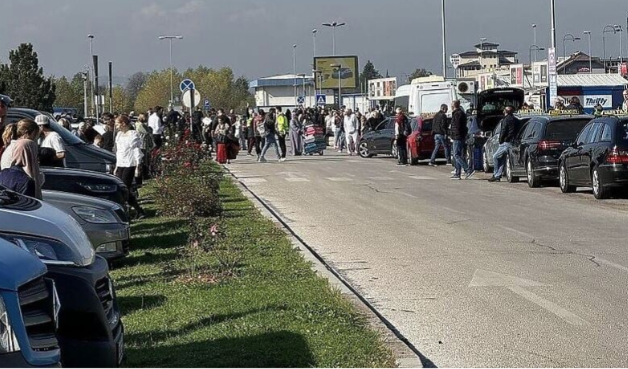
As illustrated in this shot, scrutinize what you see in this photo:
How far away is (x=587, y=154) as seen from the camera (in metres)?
22.5

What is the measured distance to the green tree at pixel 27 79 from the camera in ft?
234

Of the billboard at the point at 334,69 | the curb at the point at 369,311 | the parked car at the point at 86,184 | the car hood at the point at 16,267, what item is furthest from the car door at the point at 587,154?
the billboard at the point at 334,69

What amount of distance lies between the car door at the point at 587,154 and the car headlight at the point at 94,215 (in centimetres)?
1220

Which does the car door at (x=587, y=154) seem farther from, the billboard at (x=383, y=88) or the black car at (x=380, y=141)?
the billboard at (x=383, y=88)

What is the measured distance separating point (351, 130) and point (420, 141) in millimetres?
10320

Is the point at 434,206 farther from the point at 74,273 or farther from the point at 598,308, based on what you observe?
the point at 74,273

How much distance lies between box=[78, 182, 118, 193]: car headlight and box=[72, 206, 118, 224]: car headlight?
8.78 feet

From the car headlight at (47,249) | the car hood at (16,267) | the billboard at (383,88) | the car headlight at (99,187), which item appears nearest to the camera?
the car hood at (16,267)

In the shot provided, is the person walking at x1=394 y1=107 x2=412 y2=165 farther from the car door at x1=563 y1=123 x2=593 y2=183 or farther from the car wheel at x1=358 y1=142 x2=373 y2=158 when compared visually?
the car door at x1=563 y1=123 x2=593 y2=183

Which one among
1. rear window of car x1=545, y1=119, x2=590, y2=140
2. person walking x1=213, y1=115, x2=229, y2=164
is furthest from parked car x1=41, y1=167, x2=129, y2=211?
person walking x1=213, y1=115, x2=229, y2=164

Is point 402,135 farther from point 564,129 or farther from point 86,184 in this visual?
point 86,184

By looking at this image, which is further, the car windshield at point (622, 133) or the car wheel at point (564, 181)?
the car wheel at point (564, 181)

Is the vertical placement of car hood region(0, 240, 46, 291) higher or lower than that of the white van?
lower

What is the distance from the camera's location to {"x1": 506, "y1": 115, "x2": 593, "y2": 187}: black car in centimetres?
2572
